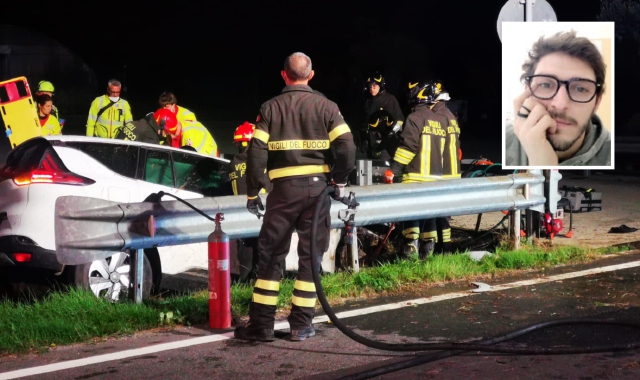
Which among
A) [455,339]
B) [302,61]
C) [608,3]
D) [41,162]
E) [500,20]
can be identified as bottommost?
[455,339]

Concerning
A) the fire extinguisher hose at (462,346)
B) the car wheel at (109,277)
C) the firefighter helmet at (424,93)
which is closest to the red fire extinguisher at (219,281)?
the fire extinguisher hose at (462,346)

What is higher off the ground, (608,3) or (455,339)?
(608,3)

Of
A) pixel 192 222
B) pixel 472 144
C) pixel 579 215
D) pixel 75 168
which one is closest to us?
pixel 192 222

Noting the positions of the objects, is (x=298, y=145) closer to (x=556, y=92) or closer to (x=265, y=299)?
(x=265, y=299)

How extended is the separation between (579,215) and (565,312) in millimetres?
5672

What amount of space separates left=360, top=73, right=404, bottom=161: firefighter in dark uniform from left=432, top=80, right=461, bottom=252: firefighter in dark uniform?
2.02 meters

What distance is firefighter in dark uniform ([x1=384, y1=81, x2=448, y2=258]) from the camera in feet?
30.5

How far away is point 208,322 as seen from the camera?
6.66 m

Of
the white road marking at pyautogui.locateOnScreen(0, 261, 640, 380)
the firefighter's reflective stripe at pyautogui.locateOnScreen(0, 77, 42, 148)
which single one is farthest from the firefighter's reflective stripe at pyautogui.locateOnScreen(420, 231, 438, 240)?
the firefighter's reflective stripe at pyautogui.locateOnScreen(0, 77, 42, 148)

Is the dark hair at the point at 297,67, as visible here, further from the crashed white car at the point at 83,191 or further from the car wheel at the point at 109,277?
the car wheel at the point at 109,277

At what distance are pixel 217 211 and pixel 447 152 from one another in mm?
3152

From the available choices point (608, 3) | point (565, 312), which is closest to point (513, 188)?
point (565, 312)

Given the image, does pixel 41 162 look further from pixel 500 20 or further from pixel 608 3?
pixel 608 3

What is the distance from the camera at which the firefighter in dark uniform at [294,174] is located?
20.1 feet
